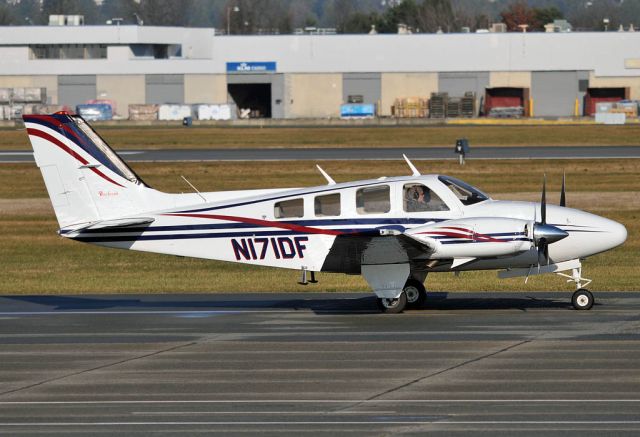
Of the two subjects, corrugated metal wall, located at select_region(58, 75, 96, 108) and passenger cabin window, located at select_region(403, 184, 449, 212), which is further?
corrugated metal wall, located at select_region(58, 75, 96, 108)

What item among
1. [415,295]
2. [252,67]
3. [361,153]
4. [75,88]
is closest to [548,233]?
[415,295]

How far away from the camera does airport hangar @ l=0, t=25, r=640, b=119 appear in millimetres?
111188

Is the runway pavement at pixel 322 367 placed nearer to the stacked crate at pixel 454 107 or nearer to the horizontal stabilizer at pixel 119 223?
the horizontal stabilizer at pixel 119 223

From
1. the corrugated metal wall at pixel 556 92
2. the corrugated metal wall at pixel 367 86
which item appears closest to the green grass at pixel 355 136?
the corrugated metal wall at pixel 367 86

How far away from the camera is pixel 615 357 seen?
15555 mm

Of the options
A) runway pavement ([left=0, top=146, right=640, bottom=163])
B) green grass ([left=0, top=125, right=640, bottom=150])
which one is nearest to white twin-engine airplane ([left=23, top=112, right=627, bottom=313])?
runway pavement ([left=0, top=146, right=640, bottom=163])

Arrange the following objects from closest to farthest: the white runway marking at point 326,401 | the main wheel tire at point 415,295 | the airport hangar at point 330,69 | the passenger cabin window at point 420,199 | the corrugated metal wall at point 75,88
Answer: the white runway marking at point 326,401, the passenger cabin window at point 420,199, the main wheel tire at point 415,295, the airport hangar at point 330,69, the corrugated metal wall at point 75,88

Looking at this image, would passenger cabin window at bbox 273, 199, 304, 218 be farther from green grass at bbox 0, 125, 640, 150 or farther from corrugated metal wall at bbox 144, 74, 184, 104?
corrugated metal wall at bbox 144, 74, 184, 104

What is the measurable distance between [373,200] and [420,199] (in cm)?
83

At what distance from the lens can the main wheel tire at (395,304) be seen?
782 inches

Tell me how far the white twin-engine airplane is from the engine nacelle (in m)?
0.02

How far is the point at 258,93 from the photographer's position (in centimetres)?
12006

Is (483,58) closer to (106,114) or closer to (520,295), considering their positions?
(106,114)

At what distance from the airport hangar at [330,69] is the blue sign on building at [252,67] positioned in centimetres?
10
